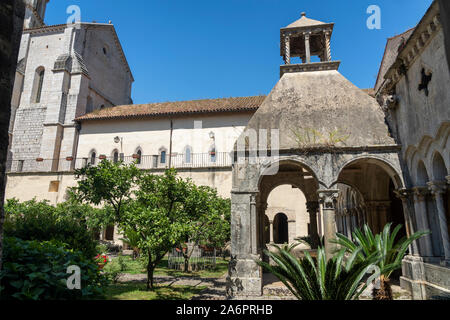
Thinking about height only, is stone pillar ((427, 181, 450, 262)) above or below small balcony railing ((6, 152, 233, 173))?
below

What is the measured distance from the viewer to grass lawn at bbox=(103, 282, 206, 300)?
354 inches

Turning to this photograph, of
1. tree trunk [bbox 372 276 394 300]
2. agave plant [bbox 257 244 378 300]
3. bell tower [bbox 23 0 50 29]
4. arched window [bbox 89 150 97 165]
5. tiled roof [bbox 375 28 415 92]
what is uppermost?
bell tower [bbox 23 0 50 29]

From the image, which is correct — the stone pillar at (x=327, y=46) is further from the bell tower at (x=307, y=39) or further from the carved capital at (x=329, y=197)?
the carved capital at (x=329, y=197)

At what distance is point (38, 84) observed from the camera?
30.8 m

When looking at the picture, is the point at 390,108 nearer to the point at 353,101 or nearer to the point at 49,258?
the point at 353,101

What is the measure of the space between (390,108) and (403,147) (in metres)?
1.49

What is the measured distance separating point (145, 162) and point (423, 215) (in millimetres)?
22668

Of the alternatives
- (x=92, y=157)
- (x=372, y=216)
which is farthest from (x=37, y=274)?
(x=92, y=157)

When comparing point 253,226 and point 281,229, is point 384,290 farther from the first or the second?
point 281,229

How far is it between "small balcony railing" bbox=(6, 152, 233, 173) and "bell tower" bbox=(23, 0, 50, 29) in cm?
1710

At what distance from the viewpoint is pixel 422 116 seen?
Result: 7941 millimetres

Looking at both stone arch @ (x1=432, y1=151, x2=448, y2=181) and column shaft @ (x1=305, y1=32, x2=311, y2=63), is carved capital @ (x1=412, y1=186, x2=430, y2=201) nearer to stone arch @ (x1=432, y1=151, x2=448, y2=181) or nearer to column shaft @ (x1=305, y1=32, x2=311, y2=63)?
stone arch @ (x1=432, y1=151, x2=448, y2=181)

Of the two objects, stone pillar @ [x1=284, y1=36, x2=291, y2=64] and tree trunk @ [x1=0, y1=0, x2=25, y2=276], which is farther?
stone pillar @ [x1=284, y1=36, x2=291, y2=64]

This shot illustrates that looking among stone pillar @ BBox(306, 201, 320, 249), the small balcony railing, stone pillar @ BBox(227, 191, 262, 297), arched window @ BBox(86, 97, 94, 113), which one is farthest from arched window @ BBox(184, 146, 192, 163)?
stone pillar @ BBox(227, 191, 262, 297)
